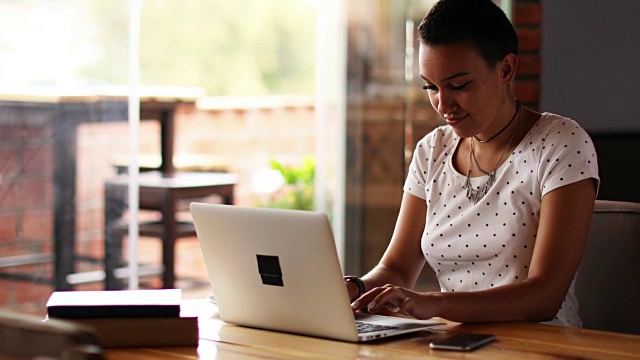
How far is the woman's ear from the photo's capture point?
1920 millimetres

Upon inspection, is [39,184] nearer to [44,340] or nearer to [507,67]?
[507,67]

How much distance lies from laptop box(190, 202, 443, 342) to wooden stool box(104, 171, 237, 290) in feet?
5.82

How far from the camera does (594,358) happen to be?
55.1 inches

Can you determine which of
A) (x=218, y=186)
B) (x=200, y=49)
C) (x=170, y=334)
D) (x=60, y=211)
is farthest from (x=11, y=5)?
(x=200, y=49)

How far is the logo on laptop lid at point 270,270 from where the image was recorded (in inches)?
59.6

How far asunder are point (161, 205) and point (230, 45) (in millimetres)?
3481

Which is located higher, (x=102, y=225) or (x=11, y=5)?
(x=11, y=5)

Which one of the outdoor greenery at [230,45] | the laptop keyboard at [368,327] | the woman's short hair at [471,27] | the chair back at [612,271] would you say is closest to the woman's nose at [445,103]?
the woman's short hair at [471,27]

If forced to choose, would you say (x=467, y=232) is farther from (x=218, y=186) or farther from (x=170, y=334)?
(x=218, y=186)

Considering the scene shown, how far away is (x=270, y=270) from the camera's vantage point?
153 cm

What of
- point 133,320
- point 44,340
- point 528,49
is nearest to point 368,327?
point 133,320

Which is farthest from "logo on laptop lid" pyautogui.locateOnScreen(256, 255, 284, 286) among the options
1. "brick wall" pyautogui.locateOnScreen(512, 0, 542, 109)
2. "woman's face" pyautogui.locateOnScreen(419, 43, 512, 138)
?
"brick wall" pyautogui.locateOnScreen(512, 0, 542, 109)

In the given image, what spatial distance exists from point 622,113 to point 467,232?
1.32m

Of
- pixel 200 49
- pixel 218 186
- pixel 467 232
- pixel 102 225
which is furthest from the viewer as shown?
pixel 200 49
